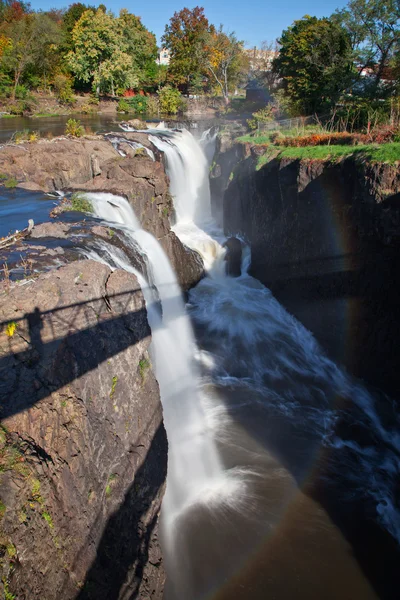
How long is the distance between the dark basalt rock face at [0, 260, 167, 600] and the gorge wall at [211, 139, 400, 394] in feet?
19.9

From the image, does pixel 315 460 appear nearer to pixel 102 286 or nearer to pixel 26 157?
pixel 102 286

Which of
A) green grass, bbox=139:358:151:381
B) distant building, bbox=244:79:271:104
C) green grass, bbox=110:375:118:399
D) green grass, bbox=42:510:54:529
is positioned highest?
distant building, bbox=244:79:271:104

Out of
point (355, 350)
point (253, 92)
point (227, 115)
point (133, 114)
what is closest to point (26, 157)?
point (355, 350)

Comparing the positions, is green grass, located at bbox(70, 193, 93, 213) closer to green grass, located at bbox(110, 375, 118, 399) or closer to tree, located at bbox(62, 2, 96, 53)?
green grass, located at bbox(110, 375, 118, 399)

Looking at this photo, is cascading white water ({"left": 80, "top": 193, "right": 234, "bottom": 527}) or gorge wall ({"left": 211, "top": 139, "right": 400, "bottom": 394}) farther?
gorge wall ({"left": 211, "top": 139, "right": 400, "bottom": 394})

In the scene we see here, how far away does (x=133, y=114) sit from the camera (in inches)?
1391

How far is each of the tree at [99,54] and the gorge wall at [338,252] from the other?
97.8 feet

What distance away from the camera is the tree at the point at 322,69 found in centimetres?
1916

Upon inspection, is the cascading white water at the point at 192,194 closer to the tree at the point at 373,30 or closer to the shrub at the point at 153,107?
the tree at the point at 373,30

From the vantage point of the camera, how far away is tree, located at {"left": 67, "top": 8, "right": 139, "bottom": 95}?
1394 inches

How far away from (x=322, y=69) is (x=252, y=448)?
21.3 metres

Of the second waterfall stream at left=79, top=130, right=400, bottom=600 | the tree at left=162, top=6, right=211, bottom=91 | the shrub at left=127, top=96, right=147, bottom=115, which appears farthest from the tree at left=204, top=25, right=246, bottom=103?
the second waterfall stream at left=79, top=130, right=400, bottom=600

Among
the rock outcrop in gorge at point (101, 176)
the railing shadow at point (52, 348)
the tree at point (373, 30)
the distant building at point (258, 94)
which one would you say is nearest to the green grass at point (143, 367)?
the railing shadow at point (52, 348)

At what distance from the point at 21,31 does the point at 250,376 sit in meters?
42.7
